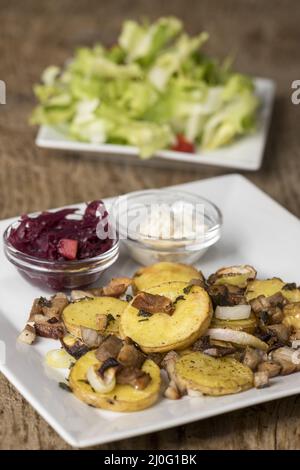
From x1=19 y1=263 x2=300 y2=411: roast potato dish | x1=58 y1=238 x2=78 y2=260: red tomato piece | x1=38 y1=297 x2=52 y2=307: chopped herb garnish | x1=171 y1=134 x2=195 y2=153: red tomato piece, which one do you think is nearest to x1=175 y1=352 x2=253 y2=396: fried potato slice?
x1=19 y1=263 x2=300 y2=411: roast potato dish

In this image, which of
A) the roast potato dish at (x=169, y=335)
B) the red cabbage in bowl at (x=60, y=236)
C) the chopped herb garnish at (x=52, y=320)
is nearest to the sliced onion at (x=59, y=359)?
the roast potato dish at (x=169, y=335)

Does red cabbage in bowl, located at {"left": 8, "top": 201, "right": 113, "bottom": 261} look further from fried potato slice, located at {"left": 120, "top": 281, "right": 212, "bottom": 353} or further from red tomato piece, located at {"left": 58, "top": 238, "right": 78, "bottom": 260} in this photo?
fried potato slice, located at {"left": 120, "top": 281, "right": 212, "bottom": 353}

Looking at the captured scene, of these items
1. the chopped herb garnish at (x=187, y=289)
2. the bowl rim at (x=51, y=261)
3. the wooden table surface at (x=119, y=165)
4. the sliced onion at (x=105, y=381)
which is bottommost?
the wooden table surface at (x=119, y=165)

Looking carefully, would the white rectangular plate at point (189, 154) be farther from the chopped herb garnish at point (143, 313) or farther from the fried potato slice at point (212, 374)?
the fried potato slice at point (212, 374)

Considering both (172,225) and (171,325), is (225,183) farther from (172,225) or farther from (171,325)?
(171,325)

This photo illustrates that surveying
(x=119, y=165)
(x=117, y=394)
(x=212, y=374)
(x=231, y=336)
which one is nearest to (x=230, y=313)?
(x=231, y=336)

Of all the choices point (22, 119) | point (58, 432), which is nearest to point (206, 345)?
point (58, 432)
